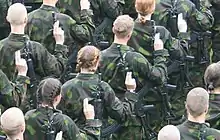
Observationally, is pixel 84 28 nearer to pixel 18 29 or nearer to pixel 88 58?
pixel 18 29

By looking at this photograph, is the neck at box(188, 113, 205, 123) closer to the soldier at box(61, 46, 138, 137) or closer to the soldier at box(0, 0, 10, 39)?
the soldier at box(61, 46, 138, 137)

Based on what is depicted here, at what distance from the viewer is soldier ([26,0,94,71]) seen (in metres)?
9.80

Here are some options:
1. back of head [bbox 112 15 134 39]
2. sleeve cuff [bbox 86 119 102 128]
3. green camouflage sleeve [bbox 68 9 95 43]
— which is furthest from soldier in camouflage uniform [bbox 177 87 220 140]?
green camouflage sleeve [bbox 68 9 95 43]

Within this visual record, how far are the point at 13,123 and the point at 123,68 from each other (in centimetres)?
229

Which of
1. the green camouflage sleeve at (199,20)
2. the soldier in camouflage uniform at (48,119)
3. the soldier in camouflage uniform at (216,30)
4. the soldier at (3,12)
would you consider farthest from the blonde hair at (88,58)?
the soldier in camouflage uniform at (216,30)

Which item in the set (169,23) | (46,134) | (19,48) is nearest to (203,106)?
(46,134)

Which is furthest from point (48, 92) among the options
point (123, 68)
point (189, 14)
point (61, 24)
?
point (189, 14)

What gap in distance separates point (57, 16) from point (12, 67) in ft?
3.18

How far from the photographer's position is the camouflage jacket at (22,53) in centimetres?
909

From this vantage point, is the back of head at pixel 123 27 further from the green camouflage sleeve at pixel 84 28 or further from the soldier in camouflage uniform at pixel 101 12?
the soldier in camouflage uniform at pixel 101 12

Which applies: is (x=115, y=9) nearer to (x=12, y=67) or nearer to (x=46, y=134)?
(x=12, y=67)

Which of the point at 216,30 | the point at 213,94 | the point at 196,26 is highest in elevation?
the point at 196,26

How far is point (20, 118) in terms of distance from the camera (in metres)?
7.38

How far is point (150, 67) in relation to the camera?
958 centimetres
